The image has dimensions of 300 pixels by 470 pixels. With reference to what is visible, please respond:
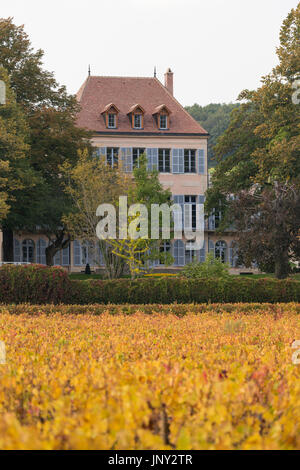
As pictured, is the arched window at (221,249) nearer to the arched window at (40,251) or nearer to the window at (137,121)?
the window at (137,121)

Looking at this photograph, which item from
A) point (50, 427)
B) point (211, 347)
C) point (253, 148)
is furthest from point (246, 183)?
point (50, 427)

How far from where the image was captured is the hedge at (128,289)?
1488 cm

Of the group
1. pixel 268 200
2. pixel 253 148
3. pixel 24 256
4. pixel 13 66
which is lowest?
pixel 24 256

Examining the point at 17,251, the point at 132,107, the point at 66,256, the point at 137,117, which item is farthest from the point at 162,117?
the point at 17,251

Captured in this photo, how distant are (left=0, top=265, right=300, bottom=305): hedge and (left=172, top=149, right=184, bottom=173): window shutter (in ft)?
88.0

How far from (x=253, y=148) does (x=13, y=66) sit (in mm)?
13957

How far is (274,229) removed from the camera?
916 inches

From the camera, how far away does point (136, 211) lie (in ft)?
84.3

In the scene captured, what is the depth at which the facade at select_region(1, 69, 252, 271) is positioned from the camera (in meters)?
41.8

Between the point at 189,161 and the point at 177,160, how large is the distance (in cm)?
103

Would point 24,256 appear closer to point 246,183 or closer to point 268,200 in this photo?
point 246,183

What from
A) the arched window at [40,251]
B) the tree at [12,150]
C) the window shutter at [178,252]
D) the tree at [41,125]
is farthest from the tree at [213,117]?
the tree at [12,150]

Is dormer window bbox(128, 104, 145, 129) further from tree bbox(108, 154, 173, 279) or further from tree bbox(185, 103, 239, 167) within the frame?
tree bbox(185, 103, 239, 167)

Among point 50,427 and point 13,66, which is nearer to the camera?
point 50,427
